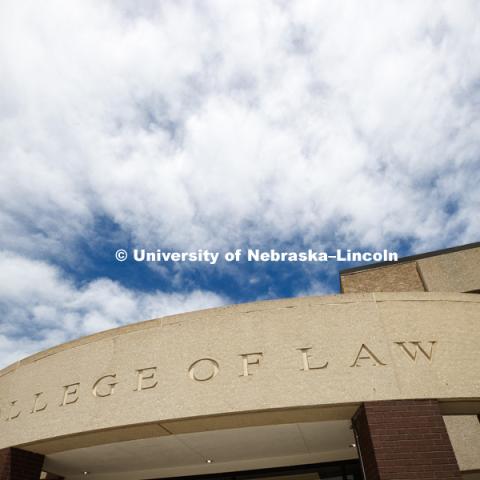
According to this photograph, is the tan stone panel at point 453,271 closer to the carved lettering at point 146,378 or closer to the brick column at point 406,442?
the brick column at point 406,442

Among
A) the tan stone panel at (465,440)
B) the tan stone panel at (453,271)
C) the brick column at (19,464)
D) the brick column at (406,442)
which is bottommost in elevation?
the brick column at (406,442)

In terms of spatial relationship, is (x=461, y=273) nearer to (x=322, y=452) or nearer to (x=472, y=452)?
(x=472, y=452)

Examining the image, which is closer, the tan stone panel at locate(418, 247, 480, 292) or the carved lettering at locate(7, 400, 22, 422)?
the carved lettering at locate(7, 400, 22, 422)

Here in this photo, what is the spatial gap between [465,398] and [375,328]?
5.06 feet

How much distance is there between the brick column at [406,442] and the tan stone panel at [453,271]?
6923 mm

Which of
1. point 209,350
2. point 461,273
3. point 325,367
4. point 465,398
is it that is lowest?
point 465,398

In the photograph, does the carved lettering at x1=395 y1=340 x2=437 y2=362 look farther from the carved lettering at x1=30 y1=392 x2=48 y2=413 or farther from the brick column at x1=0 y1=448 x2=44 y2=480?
the brick column at x1=0 y1=448 x2=44 y2=480

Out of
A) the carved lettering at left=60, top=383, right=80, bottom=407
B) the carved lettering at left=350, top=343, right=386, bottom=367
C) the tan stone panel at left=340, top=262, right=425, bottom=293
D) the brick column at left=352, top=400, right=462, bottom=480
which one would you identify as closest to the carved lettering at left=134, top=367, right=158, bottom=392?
the carved lettering at left=60, top=383, right=80, bottom=407

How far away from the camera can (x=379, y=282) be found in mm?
13344

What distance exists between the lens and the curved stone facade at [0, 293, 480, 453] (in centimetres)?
645

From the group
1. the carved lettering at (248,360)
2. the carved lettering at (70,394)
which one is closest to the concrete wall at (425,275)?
the carved lettering at (248,360)

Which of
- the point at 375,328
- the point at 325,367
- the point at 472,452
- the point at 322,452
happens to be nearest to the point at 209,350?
the point at 325,367

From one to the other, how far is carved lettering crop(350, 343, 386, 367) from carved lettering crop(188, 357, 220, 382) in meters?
2.10

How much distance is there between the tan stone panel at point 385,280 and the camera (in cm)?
Result: 1294
